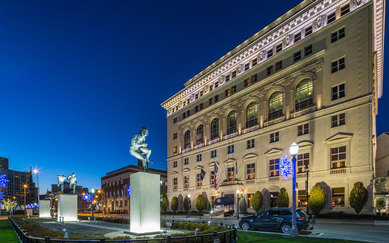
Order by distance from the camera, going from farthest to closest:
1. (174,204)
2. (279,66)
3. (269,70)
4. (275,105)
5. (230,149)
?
(174,204), (230,149), (269,70), (275,105), (279,66)

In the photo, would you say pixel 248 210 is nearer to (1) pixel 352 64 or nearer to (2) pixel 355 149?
(2) pixel 355 149

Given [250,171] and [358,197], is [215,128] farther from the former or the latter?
[358,197]

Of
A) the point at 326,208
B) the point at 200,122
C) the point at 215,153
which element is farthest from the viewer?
the point at 200,122

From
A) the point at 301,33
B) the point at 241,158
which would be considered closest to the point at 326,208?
the point at 241,158

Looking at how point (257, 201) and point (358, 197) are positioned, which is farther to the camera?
→ point (257, 201)

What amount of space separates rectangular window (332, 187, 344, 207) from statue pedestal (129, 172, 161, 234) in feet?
92.2

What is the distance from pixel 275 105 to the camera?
48.0m

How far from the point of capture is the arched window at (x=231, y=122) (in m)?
56.7

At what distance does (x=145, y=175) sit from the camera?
1792 centimetres

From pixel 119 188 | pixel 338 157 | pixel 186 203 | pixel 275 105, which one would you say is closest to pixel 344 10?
pixel 275 105

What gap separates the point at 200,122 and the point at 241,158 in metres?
16.2

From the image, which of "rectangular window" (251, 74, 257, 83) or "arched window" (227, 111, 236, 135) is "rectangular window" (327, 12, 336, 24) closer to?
"rectangular window" (251, 74, 257, 83)

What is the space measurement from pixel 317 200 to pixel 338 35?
2301 cm

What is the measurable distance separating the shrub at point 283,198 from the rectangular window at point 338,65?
1895 centimetres
